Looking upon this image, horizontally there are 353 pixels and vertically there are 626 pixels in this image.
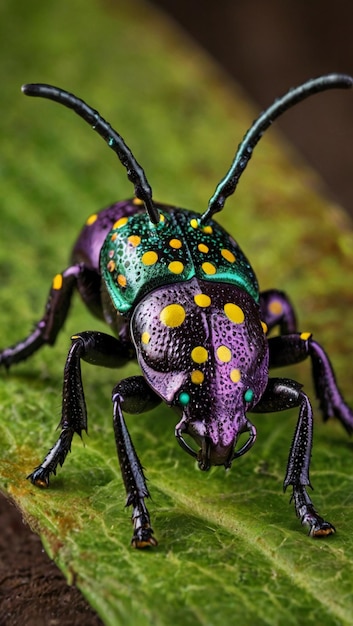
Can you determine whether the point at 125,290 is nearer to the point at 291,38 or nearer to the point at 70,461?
the point at 70,461

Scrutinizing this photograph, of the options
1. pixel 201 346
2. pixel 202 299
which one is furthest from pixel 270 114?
pixel 201 346

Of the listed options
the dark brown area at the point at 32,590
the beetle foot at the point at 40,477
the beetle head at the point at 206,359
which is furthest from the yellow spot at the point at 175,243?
the dark brown area at the point at 32,590

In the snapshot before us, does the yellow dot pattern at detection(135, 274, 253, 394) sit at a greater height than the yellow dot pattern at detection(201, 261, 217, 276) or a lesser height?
lesser

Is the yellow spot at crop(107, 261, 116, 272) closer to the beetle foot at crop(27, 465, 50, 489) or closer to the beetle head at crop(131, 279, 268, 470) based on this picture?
the beetle head at crop(131, 279, 268, 470)

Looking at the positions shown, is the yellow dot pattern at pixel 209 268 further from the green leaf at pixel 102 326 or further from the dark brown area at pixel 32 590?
the dark brown area at pixel 32 590

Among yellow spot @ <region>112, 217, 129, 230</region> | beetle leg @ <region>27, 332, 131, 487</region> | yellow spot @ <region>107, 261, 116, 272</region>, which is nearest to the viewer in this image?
beetle leg @ <region>27, 332, 131, 487</region>

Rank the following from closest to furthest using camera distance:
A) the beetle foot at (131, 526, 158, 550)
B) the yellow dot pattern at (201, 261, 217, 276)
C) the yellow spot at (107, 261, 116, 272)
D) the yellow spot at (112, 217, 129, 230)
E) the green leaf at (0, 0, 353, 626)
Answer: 1. the green leaf at (0, 0, 353, 626)
2. the beetle foot at (131, 526, 158, 550)
3. the yellow dot pattern at (201, 261, 217, 276)
4. the yellow spot at (107, 261, 116, 272)
5. the yellow spot at (112, 217, 129, 230)

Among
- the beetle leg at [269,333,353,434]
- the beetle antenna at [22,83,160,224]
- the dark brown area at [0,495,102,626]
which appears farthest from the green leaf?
the beetle antenna at [22,83,160,224]
